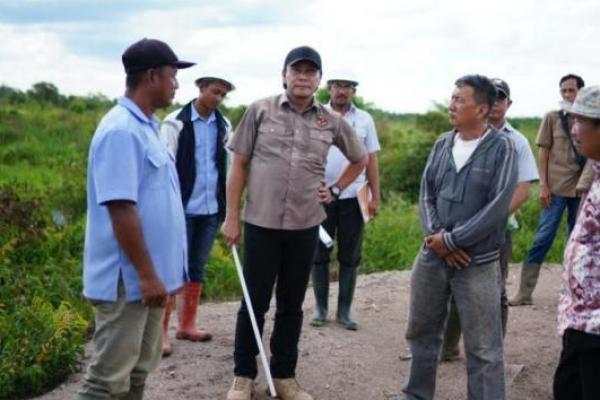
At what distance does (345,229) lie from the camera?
19.6 feet

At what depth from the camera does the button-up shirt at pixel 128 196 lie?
10.4 ft

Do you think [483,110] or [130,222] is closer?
[130,222]

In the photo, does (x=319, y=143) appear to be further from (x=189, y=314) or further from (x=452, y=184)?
(x=189, y=314)

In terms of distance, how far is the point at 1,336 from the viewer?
5043 mm

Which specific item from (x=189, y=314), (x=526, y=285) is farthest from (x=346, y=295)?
(x=526, y=285)

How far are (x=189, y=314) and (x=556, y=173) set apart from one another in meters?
3.29

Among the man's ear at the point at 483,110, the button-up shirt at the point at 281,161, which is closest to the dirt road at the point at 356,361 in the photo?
the button-up shirt at the point at 281,161

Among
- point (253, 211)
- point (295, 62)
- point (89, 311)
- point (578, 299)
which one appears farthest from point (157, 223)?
point (89, 311)

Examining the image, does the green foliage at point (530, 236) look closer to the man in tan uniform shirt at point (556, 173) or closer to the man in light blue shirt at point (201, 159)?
the man in tan uniform shirt at point (556, 173)

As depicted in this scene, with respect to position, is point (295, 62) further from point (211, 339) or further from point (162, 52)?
point (211, 339)

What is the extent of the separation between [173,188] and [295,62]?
1.26 metres

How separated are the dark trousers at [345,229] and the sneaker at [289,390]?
1524 millimetres

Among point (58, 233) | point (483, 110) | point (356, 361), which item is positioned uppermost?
point (483, 110)

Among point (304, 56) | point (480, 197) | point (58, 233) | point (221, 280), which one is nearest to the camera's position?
point (480, 197)
